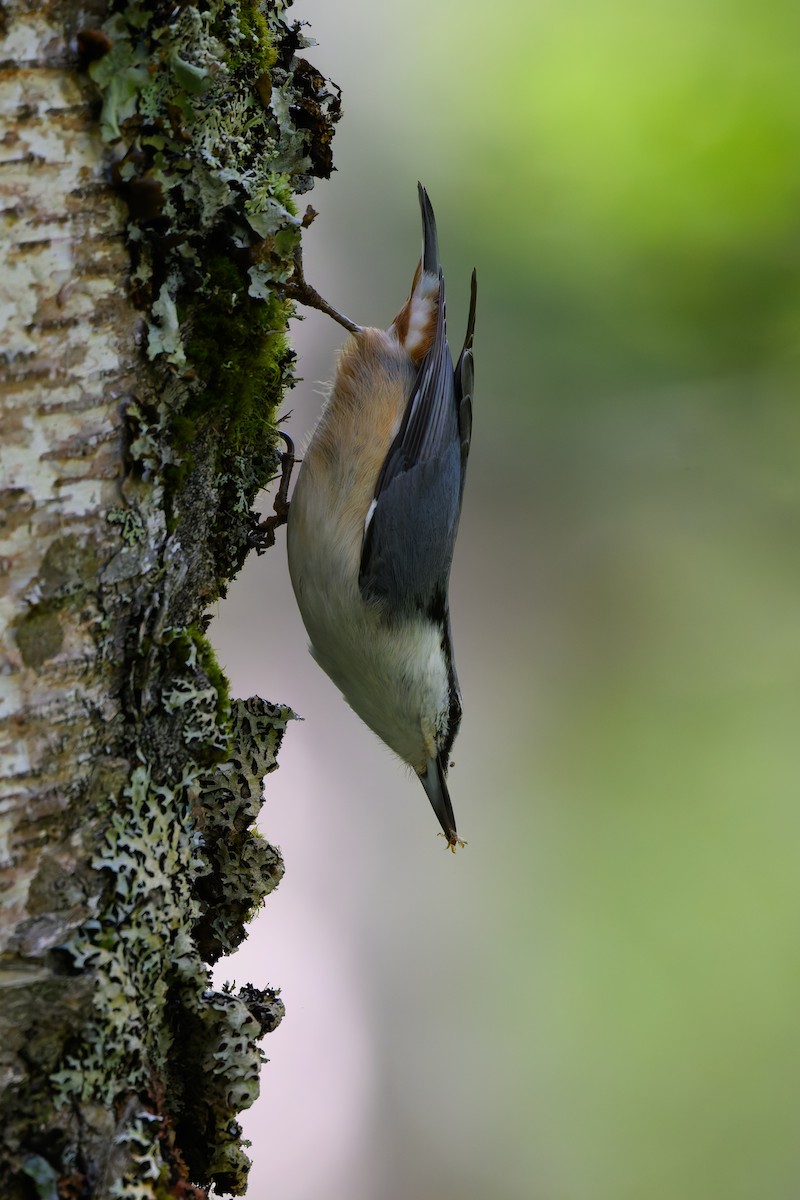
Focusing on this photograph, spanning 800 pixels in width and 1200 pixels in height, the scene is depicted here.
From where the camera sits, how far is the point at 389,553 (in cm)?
221

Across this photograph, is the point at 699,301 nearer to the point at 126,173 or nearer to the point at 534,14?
→ the point at 534,14

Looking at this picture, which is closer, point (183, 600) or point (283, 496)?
point (183, 600)

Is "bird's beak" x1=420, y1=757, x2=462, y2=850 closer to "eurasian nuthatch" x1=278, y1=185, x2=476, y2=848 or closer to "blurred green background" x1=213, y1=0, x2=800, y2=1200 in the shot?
"eurasian nuthatch" x1=278, y1=185, x2=476, y2=848

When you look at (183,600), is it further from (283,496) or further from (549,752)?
(549,752)

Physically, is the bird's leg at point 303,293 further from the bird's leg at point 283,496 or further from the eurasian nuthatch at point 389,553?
the bird's leg at point 283,496

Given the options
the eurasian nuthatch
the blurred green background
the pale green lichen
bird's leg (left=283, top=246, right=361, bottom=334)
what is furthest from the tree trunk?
the blurred green background

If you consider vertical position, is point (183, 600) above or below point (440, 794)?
below

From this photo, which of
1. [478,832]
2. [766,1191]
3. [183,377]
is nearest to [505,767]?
[478,832]

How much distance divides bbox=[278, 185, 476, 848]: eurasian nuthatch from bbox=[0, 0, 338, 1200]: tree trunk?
73 centimetres

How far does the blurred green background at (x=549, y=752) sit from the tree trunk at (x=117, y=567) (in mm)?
1249

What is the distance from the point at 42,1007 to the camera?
3.72ft

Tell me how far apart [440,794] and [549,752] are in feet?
4.17

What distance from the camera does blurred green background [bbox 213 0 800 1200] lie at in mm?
2863

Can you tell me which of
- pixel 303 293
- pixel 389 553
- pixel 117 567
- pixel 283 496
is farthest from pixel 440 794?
pixel 117 567
